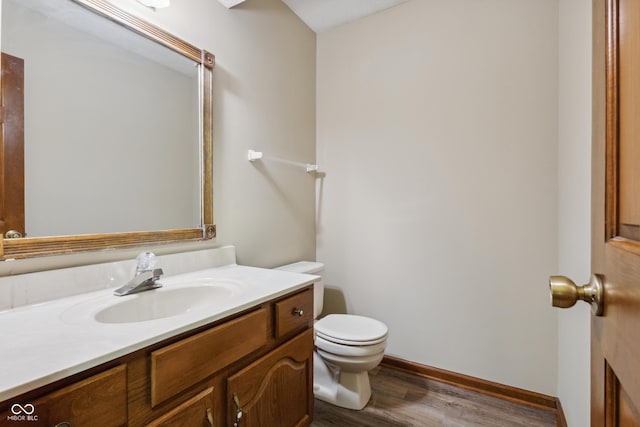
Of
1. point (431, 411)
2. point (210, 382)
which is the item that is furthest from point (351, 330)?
point (210, 382)

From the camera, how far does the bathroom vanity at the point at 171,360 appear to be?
0.55 meters

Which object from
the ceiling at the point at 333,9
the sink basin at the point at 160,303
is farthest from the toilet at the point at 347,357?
the ceiling at the point at 333,9

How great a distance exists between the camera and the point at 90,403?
0.58 metres

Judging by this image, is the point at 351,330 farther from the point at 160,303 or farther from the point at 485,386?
the point at 160,303

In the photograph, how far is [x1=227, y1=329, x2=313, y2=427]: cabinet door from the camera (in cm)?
93

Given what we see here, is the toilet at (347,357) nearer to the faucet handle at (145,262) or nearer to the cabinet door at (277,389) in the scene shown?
the cabinet door at (277,389)

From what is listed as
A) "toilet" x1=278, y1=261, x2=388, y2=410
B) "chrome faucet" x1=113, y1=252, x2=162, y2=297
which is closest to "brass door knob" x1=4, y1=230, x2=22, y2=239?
"chrome faucet" x1=113, y1=252, x2=162, y2=297

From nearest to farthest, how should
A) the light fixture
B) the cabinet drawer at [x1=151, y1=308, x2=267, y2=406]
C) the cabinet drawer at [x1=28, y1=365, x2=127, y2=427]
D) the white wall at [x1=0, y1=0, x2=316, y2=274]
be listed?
the cabinet drawer at [x1=28, y1=365, x2=127, y2=427] < the cabinet drawer at [x1=151, y1=308, x2=267, y2=406] < the light fixture < the white wall at [x1=0, y1=0, x2=316, y2=274]

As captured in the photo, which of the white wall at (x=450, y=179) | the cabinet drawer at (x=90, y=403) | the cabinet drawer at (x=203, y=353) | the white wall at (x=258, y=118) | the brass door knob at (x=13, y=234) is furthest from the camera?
the white wall at (x=450, y=179)

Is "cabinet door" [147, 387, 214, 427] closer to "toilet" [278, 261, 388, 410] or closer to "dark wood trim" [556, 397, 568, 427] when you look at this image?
"toilet" [278, 261, 388, 410]

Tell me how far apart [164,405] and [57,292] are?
1.84 feet

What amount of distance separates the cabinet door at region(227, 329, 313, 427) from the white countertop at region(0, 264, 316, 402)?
0.24m

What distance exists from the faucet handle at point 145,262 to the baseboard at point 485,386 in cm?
164

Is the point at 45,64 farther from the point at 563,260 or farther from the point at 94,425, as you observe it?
the point at 563,260
